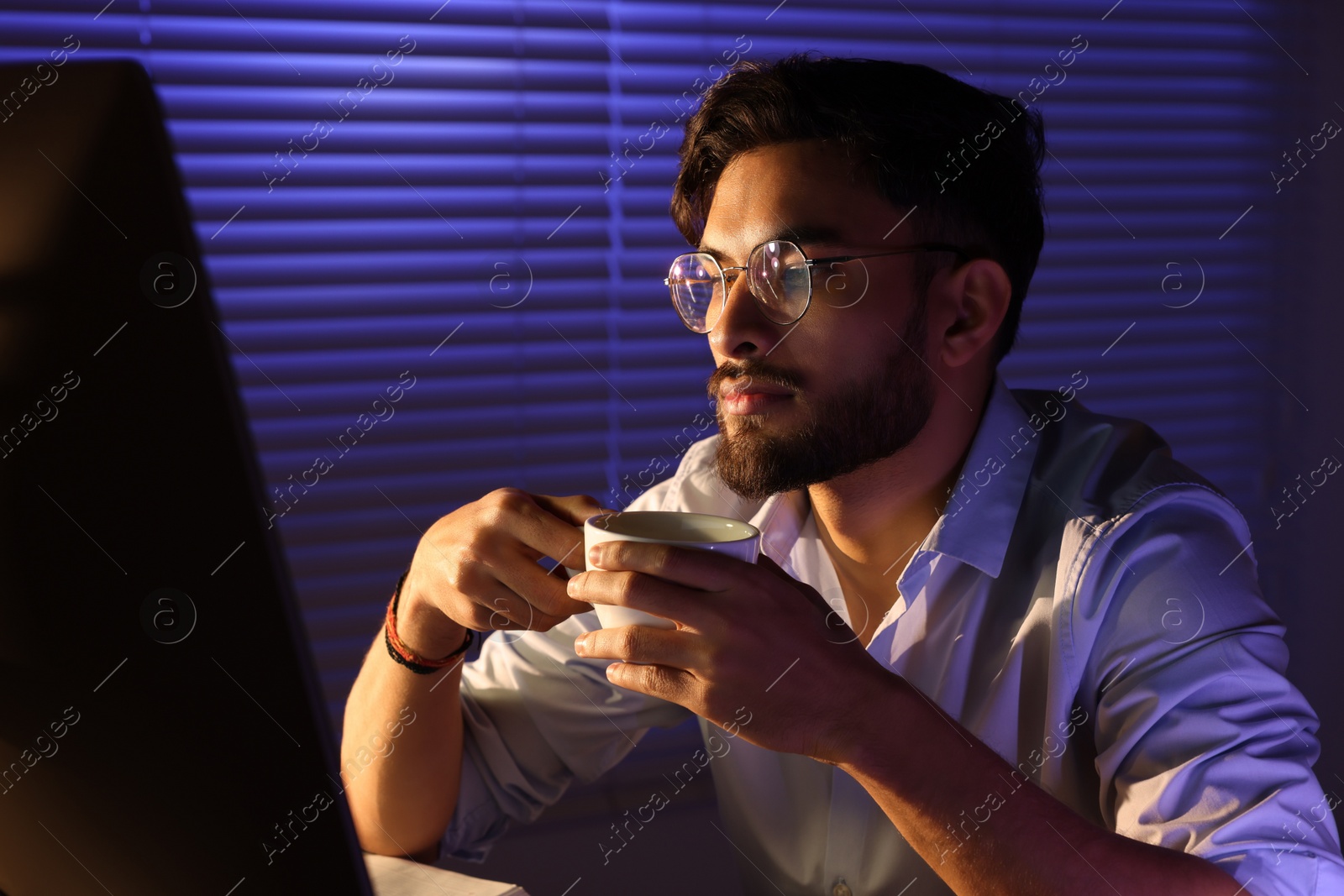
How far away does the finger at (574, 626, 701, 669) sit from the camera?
71 cm

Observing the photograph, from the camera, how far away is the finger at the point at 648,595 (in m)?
0.68

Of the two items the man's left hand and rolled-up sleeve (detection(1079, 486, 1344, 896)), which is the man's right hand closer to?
the man's left hand

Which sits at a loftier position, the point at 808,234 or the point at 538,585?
the point at 808,234

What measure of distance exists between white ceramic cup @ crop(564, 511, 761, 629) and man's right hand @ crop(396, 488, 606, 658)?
3 cm

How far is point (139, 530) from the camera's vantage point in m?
0.38

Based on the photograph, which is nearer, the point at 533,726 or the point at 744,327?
the point at 744,327

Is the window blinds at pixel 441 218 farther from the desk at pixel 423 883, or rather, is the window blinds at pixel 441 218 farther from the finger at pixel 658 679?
the finger at pixel 658 679

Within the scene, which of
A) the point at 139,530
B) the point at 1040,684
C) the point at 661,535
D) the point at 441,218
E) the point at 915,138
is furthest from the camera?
the point at 441,218

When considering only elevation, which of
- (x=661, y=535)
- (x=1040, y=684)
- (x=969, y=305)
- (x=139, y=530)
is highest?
(x=969, y=305)

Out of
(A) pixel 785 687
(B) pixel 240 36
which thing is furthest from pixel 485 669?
(B) pixel 240 36

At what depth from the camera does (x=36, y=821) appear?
452 millimetres

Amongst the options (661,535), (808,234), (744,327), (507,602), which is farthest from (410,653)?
(808,234)

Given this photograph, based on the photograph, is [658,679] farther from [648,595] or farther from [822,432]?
[822,432]

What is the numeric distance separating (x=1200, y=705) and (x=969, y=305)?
1.76 ft
